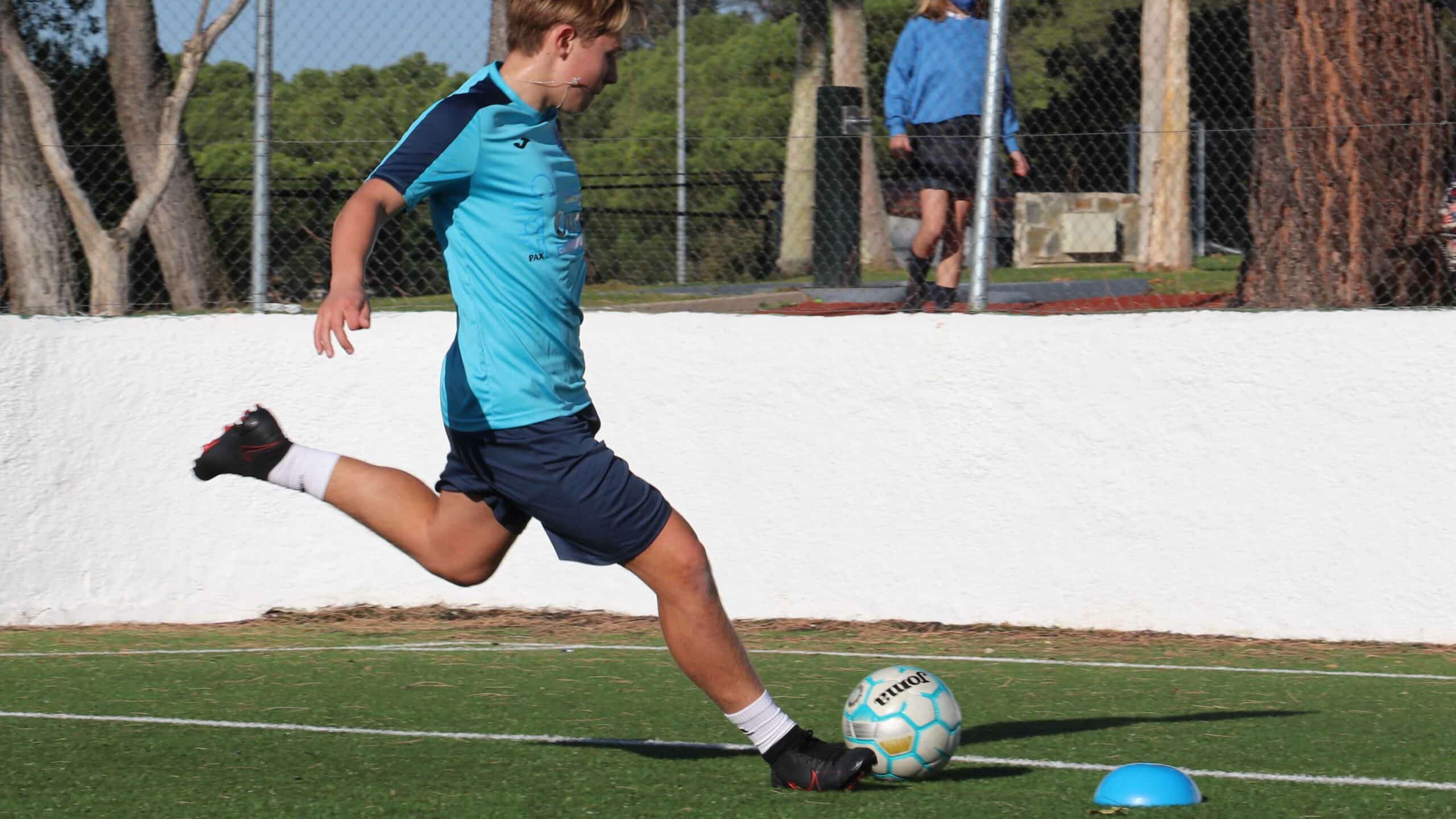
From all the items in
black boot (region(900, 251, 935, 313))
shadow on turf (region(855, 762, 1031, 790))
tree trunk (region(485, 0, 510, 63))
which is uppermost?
tree trunk (region(485, 0, 510, 63))

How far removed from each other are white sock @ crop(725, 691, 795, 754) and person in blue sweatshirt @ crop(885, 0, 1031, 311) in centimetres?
403

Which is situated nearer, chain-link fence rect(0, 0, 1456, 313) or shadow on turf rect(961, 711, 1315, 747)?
shadow on turf rect(961, 711, 1315, 747)

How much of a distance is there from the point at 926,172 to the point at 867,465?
64.6 inches

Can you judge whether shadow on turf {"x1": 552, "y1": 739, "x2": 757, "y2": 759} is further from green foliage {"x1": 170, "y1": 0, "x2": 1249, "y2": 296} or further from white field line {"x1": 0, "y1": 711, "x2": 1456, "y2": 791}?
green foliage {"x1": 170, "y1": 0, "x2": 1249, "y2": 296}

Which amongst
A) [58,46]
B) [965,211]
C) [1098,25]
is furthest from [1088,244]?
[58,46]

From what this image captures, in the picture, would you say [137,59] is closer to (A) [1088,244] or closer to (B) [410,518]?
→ (A) [1088,244]

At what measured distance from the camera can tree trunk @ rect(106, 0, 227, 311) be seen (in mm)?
9336

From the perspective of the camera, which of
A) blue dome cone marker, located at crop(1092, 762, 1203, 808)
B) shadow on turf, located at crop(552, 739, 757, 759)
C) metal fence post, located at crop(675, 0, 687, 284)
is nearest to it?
blue dome cone marker, located at crop(1092, 762, 1203, 808)

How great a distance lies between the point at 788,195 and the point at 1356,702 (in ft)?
17.5

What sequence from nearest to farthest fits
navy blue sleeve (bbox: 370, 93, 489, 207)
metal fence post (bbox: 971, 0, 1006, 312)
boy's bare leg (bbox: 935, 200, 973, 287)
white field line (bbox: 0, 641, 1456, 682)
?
1. navy blue sleeve (bbox: 370, 93, 489, 207)
2. white field line (bbox: 0, 641, 1456, 682)
3. metal fence post (bbox: 971, 0, 1006, 312)
4. boy's bare leg (bbox: 935, 200, 973, 287)

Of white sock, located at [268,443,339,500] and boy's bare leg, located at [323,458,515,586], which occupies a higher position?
white sock, located at [268,443,339,500]

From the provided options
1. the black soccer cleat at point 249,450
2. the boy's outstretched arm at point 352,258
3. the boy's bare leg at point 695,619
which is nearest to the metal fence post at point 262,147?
the black soccer cleat at point 249,450

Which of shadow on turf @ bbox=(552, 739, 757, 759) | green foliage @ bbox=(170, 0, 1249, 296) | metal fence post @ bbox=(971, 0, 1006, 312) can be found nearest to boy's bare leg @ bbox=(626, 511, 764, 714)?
shadow on turf @ bbox=(552, 739, 757, 759)

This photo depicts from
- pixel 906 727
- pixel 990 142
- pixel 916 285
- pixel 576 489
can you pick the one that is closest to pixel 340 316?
pixel 576 489
